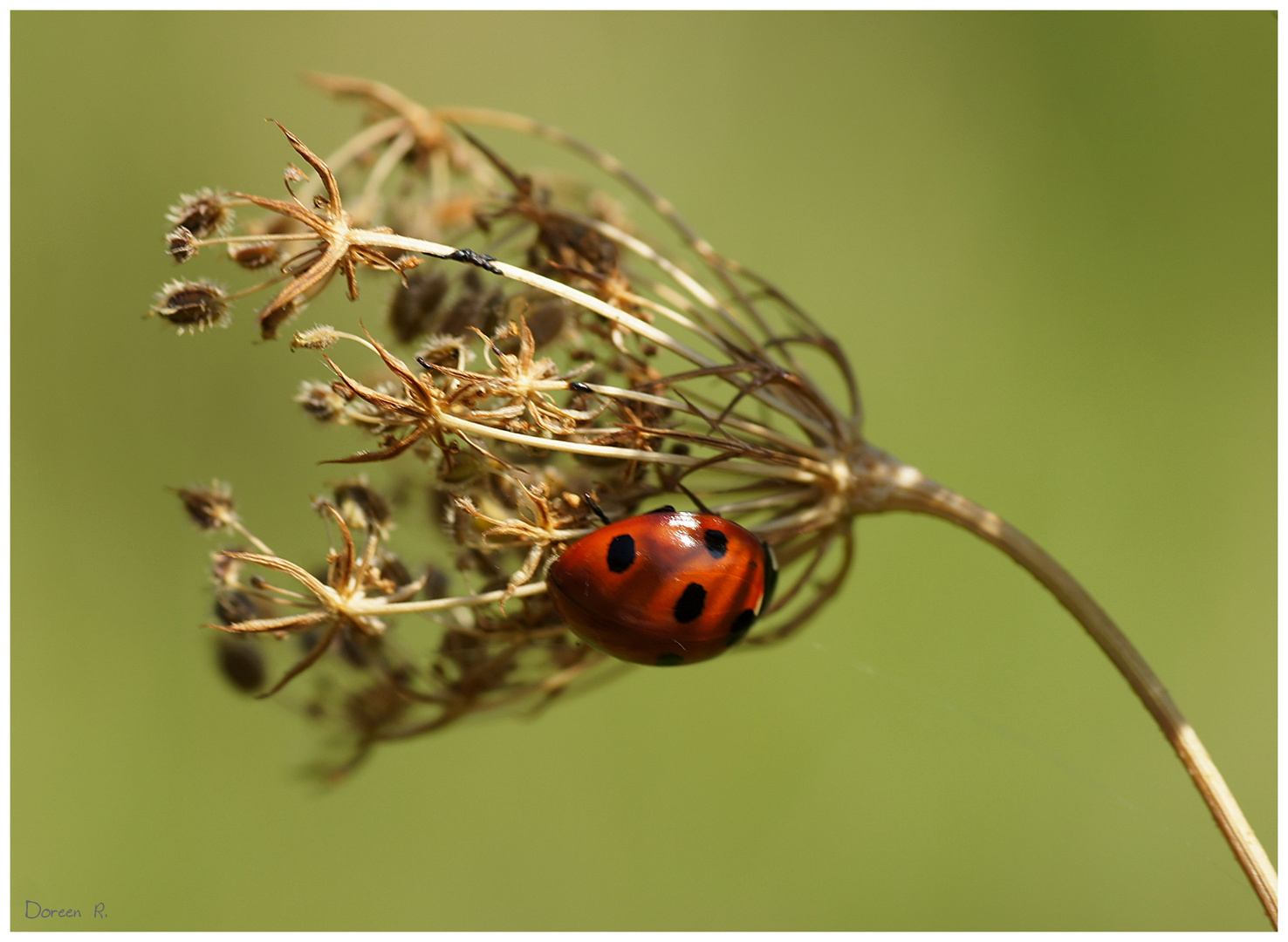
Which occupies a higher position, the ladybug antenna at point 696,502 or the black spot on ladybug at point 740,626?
the ladybug antenna at point 696,502

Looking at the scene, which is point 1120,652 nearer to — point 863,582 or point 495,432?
point 495,432

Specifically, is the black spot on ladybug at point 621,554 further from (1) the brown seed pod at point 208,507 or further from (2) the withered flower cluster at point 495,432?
(1) the brown seed pod at point 208,507

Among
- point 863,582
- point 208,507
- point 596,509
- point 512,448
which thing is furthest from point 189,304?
point 863,582

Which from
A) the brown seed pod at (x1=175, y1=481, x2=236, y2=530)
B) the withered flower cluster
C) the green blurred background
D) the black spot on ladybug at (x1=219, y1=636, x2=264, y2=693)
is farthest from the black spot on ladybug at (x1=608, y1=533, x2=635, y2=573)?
the green blurred background

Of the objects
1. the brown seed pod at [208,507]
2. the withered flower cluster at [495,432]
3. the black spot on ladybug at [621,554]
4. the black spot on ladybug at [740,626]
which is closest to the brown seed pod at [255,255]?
the withered flower cluster at [495,432]

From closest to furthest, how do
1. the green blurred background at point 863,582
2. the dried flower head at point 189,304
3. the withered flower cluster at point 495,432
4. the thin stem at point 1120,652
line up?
the thin stem at point 1120,652, the withered flower cluster at point 495,432, the dried flower head at point 189,304, the green blurred background at point 863,582

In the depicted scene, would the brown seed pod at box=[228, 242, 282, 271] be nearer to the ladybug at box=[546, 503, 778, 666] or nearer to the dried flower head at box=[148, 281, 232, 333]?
the dried flower head at box=[148, 281, 232, 333]

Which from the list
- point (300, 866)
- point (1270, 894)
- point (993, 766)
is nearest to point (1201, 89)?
point (993, 766)
